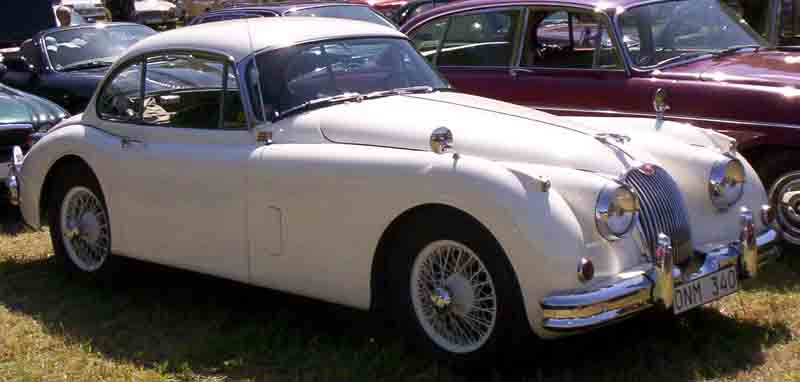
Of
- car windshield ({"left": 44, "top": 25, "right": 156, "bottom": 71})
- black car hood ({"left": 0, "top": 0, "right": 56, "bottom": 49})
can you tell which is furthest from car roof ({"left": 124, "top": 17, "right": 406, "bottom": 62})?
black car hood ({"left": 0, "top": 0, "right": 56, "bottom": 49})

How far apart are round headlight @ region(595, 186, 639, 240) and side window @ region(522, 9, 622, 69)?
2.74m

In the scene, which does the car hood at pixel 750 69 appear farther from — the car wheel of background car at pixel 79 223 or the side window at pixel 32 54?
the side window at pixel 32 54

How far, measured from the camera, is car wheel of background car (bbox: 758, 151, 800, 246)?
6016mm

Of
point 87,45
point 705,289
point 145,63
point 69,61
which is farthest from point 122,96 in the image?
point 87,45

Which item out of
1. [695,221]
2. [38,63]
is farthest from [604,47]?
[38,63]

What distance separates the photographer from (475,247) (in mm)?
4234

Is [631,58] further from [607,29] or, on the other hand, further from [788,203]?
[788,203]

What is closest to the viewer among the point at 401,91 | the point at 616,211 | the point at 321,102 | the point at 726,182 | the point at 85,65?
the point at 616,211

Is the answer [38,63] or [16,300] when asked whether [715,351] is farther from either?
[38,63]

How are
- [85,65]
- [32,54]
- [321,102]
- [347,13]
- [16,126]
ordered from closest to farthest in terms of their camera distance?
1. [321,102]
2. [16,126]
3. [85,65]
4. [32,54]
5. [347,13]

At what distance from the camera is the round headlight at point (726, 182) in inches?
191

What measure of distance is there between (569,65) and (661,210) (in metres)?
2.90

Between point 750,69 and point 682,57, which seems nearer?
point 750,69

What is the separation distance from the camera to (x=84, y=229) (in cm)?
616
